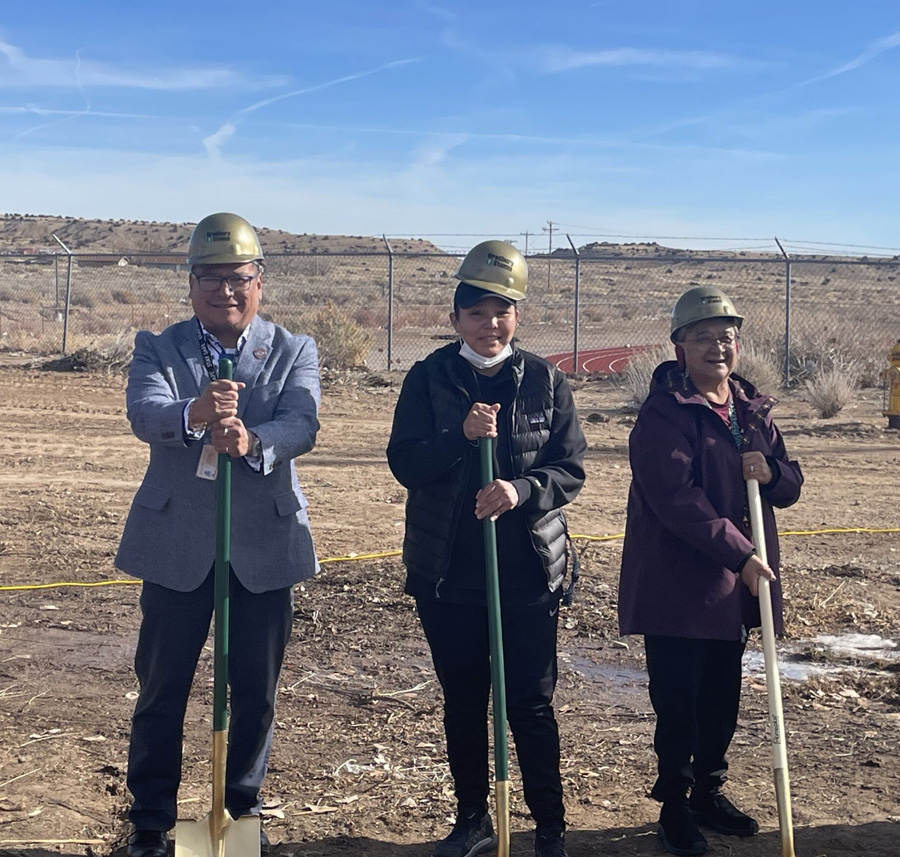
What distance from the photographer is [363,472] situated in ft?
39.4

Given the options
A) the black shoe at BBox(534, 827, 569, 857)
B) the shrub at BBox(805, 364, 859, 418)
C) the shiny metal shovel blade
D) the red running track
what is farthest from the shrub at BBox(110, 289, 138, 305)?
the black shoe at BBox(534, 827, 569, 857)

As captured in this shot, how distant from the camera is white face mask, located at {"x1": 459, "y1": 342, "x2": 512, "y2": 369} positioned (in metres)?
4.23

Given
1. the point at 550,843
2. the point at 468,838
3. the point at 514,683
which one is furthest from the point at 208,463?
the point at 550,843

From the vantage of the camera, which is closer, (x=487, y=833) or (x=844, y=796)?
(x=487, y=833)

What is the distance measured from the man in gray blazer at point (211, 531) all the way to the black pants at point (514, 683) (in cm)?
55

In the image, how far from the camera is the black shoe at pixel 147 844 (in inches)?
165

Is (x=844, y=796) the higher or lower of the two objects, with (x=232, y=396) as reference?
lower

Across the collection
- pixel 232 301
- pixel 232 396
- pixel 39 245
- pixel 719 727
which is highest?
pixel 39 245

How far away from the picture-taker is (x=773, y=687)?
13.7 feet

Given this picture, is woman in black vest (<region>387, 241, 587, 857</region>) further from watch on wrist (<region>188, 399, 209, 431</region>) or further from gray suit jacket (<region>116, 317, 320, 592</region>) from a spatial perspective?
watch on wrist (<region>188, 399, 209, 431</region>)

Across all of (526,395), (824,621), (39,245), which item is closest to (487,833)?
(526,395)

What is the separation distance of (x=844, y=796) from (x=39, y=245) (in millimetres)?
90704

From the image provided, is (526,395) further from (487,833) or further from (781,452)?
(487,833)

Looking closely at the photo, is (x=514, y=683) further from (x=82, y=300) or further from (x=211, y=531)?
(x=82, y=300)
